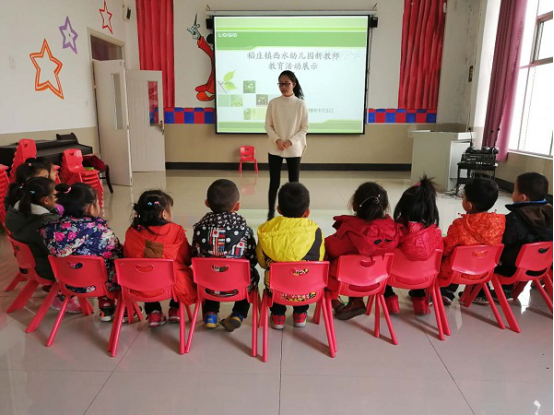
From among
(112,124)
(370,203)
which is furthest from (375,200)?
(112,124)

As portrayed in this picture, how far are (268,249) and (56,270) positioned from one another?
101 cm

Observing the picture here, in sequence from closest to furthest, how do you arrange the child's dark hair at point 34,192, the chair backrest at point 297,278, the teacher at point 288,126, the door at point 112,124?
1. the chair backrest at point 297,278
2. the child's dark hair at point 34,192
3. the teacher at point 288,126
4. the door at point 112,124

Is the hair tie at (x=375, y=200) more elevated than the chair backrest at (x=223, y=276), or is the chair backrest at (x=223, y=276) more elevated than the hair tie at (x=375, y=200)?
the hair tie at (x=375, y=200)

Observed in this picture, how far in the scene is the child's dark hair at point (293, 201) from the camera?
1.93 metres

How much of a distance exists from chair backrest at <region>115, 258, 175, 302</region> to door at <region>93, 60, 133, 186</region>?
169 inches

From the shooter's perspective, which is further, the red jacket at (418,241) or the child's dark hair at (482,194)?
the child's dark hair at (482,194)

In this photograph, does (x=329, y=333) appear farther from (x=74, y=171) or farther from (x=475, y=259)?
(x=74, y=171)

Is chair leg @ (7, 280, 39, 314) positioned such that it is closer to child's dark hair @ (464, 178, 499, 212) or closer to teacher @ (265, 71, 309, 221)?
teacher @ (265, 71, 309, 221)

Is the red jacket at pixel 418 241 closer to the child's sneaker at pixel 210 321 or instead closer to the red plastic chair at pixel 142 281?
the child's sneaker at pixel 210 321

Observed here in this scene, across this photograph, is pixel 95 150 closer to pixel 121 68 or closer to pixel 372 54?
pixel 121 68

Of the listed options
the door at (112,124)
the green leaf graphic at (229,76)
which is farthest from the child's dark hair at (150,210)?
the green leaf graphic at (229,76)

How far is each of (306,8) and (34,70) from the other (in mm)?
4431

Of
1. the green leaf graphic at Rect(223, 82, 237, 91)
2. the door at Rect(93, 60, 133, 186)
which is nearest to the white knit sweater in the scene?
the door at Rect(93, 60, 133, 186)

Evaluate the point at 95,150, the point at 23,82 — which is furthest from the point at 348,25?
the point at 23,82
